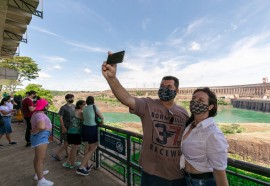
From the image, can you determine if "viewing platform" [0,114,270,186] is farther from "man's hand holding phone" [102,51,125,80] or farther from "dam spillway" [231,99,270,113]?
"dam spillway" [231,99,270,113]

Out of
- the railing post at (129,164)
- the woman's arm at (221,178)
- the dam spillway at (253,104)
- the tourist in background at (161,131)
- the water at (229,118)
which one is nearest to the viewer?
the woman's arm at (221,178)

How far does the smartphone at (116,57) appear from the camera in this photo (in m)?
1.69

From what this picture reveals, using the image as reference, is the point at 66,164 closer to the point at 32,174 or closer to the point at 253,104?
the point at 32,174

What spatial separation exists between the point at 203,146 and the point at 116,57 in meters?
1.00

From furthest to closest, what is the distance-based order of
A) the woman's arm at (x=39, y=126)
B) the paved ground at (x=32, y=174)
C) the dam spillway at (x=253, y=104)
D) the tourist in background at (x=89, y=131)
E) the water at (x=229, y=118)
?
the dam spillway at (x=253, y=104) → the water at (x=229, y=118) → the tourist in background at (x=89, y=131) → the paved ground at (x=32, y=174) → the woman's arm at (x=39, y=126)

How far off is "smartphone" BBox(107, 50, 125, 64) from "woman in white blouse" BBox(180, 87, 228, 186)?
0.75 m

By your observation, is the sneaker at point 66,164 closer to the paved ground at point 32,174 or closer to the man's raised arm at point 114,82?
the paved ground at point 32,174

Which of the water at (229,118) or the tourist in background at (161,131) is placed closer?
the tourist in background at (161,131)

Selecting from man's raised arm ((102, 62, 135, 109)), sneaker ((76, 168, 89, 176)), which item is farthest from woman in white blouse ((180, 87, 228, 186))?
sneaker ((76, 168, 89, 176))

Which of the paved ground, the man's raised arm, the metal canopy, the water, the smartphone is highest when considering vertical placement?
the metal canopy

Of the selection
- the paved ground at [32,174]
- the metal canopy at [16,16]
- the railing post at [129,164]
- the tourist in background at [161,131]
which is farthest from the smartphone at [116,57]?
the metal canopy at [16,16]

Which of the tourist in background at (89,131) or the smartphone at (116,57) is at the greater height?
the smartphone at (116,57)

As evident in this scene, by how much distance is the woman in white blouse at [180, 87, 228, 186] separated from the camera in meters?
1.57

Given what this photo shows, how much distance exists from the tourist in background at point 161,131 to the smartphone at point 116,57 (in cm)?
23
